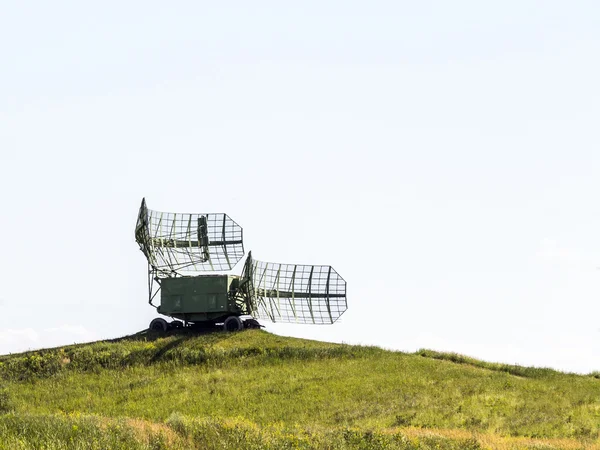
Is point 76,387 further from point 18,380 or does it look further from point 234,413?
point 234,413

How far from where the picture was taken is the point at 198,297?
2564 inches

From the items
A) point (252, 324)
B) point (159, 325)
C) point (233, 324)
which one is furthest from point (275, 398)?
point (159, 325)

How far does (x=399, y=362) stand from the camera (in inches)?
2308

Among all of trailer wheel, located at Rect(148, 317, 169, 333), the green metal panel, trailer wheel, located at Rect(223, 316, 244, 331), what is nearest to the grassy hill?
trailer wheel, located at Rect(223, 316, 244, 331)

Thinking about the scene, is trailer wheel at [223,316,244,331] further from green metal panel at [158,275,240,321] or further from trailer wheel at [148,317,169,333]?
trailer wheel at [148,317,169,333]

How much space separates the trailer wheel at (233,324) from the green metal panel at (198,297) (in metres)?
0.46

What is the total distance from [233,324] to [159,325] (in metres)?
5.77

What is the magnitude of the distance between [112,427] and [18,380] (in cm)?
2488

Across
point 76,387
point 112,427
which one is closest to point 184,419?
point 112,427

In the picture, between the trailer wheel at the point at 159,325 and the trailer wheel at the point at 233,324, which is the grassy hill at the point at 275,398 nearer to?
the trailer wheel at the point at 233,324

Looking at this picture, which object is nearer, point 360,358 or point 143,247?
point 360,358

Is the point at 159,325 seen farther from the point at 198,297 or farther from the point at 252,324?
the point at 252,324

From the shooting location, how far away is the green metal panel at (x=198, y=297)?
212 feet

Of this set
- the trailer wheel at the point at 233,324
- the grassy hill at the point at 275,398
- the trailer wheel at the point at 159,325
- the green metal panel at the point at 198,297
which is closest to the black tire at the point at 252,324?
the trailer wheel at the point at 233,324
